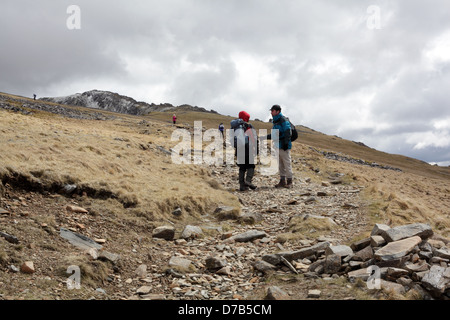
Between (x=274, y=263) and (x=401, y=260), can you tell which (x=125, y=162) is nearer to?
(x=274, y=263)

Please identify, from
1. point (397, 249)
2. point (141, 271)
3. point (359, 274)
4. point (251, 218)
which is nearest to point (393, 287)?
point (359, 274)

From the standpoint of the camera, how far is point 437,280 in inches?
193

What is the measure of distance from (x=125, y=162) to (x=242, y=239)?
8.27 metres

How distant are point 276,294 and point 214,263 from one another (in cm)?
197

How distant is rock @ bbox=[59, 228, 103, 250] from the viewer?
6.99 m

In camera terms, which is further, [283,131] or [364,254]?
[283,131]

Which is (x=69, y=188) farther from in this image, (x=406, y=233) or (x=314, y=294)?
(x=406, y=233)

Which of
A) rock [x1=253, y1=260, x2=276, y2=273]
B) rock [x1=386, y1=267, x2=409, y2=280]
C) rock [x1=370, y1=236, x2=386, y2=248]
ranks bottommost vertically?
rock [x1=253, y1=260, x2=276, y2=273]

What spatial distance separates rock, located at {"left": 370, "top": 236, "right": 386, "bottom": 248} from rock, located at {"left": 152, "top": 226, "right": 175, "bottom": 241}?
16.5 feet

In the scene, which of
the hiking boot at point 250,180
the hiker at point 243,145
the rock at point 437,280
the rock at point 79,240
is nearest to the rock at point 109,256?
the rock at point 79,240

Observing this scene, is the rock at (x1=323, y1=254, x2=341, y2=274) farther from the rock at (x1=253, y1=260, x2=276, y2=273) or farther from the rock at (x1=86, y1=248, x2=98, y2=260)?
the rock at (x1=86, y1=248, x2=98, y2=260)

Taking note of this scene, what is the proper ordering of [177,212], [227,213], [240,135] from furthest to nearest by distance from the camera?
[240,135], [227,213], [177,212]

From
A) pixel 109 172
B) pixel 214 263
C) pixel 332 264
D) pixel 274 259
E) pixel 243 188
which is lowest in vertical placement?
pixel 214 263

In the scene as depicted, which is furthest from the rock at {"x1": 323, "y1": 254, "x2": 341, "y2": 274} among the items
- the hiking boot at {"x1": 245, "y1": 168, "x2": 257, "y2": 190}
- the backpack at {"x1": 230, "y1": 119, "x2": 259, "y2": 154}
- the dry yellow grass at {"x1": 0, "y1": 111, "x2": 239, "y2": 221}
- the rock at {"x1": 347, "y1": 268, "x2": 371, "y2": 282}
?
the backpack at {"x1": 230, "y1": 119, "x2": 259, "y2": 154}
